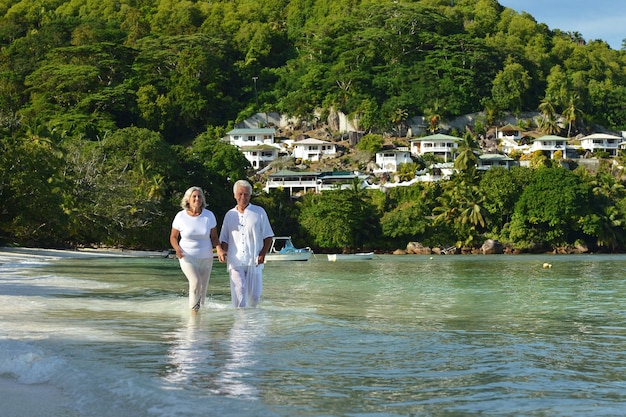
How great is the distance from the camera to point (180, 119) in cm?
10700

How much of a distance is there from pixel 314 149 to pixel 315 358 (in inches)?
3399

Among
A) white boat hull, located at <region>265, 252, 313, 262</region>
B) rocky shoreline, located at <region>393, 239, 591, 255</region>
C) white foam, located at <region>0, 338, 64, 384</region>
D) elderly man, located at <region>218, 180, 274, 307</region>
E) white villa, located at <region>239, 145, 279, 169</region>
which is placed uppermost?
white villa, located at <region>239, 145, 279, 169</region>

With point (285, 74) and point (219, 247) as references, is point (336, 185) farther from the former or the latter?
point (219, 247)

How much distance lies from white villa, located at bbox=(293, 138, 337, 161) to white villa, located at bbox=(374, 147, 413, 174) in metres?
7.64

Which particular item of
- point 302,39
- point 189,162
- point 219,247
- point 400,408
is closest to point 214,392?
point 400,408

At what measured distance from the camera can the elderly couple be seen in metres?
10.6

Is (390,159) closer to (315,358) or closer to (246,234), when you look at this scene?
(246,234)

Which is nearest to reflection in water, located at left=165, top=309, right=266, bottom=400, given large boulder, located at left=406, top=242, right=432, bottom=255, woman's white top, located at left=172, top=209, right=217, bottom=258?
woman's white top, located at left=172, top=209, right=217, bottom=258

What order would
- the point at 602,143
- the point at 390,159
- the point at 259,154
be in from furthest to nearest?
the point at 602,143 → the point at 259,154 → the point at 390,159

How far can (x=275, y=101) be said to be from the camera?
113 m

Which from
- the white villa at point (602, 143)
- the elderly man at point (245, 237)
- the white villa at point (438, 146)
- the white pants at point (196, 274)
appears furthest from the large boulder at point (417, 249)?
Result: the elderly man at point (245, 237)

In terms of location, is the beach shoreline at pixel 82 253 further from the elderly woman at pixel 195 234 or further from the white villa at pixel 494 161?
the white villa at pixel 494 161

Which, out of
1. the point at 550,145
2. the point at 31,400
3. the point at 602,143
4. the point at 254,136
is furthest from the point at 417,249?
the point at 31,400

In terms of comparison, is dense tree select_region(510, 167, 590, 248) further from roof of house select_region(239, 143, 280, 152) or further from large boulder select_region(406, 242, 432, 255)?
roof of house select_region(239, 143, 280, 152)
